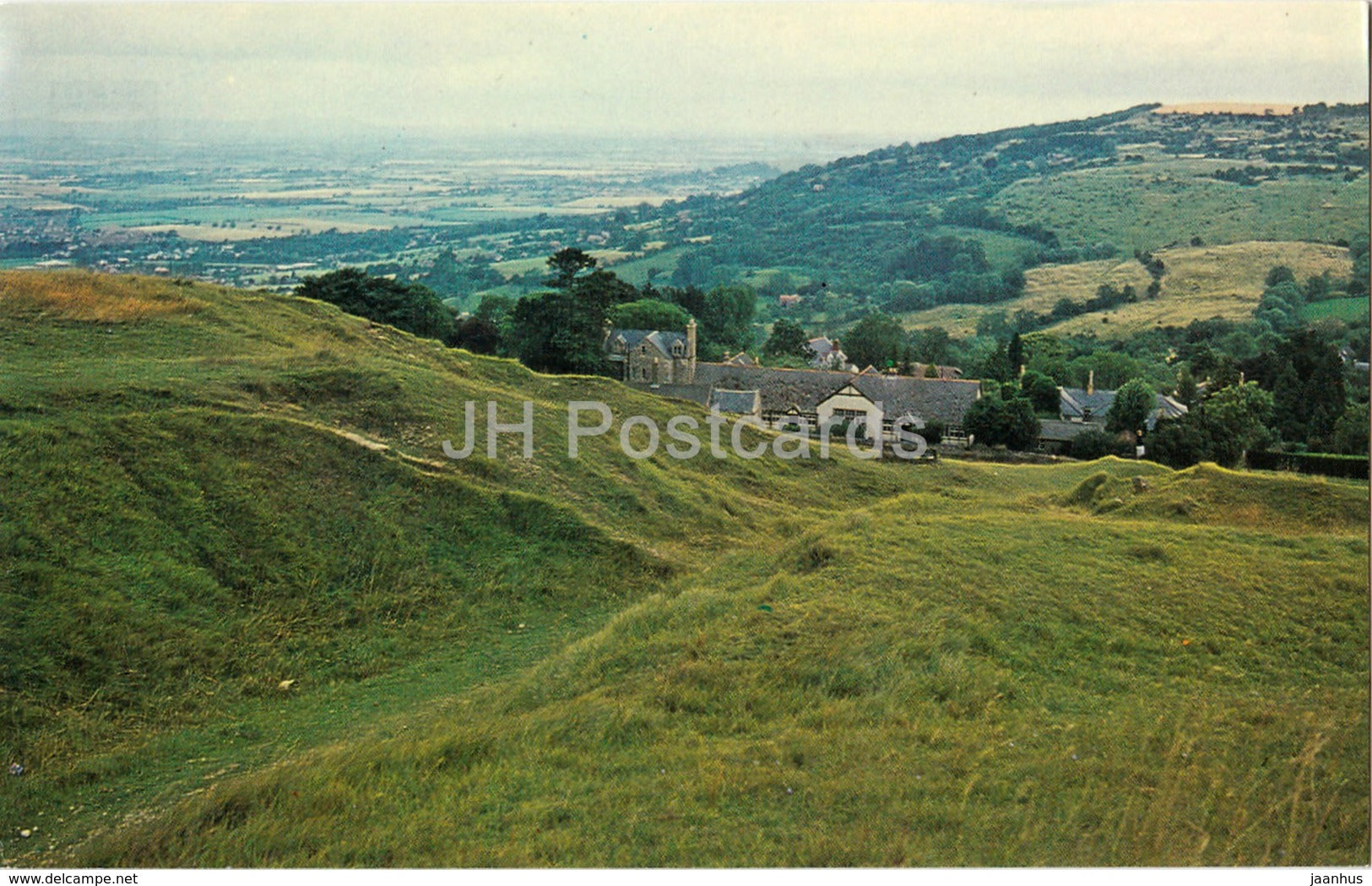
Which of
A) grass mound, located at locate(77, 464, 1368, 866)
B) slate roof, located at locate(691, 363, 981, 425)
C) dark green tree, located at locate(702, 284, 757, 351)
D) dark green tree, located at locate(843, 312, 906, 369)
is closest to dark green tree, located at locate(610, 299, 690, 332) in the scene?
slate roof, located at locate(691, 363, 981, 425)

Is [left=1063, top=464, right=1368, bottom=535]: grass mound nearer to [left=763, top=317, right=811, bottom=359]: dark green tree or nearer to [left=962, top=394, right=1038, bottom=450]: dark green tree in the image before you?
[left=962, top=394, right=1038, bottom=450]: dark green tree

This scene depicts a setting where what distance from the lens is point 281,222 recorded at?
15492 mm

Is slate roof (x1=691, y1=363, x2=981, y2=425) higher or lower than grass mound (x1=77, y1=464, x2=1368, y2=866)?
higher

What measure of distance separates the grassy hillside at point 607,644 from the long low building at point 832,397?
1.45 metres

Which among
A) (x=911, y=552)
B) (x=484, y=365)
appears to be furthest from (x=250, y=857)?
(x=484, y=365)

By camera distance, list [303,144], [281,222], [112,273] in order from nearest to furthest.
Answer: [112,273] → [303,144] → [281,222]

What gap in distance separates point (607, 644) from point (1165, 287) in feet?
79.3

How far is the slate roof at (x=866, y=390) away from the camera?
11.5 metres

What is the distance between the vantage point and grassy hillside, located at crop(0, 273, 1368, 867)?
4488 millimetres

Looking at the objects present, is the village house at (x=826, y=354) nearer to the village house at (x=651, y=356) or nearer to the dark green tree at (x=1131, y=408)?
the village house at (x=651, y=356)

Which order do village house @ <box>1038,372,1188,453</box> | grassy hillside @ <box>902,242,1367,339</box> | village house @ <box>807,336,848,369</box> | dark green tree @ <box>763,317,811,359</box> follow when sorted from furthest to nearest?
dark green tree @ <box>763,317,811,359</box> < village house @ <box>807,336,848,369</box> < grassy hillside @ <box>902,242,1367,339</box> < village house @ <box>1038,372,1188,453</box>

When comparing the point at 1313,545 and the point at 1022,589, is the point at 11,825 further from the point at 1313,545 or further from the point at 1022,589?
the point at 1313,545

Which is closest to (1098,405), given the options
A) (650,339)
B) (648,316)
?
(650,339)

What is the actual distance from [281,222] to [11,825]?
39.4 feet
